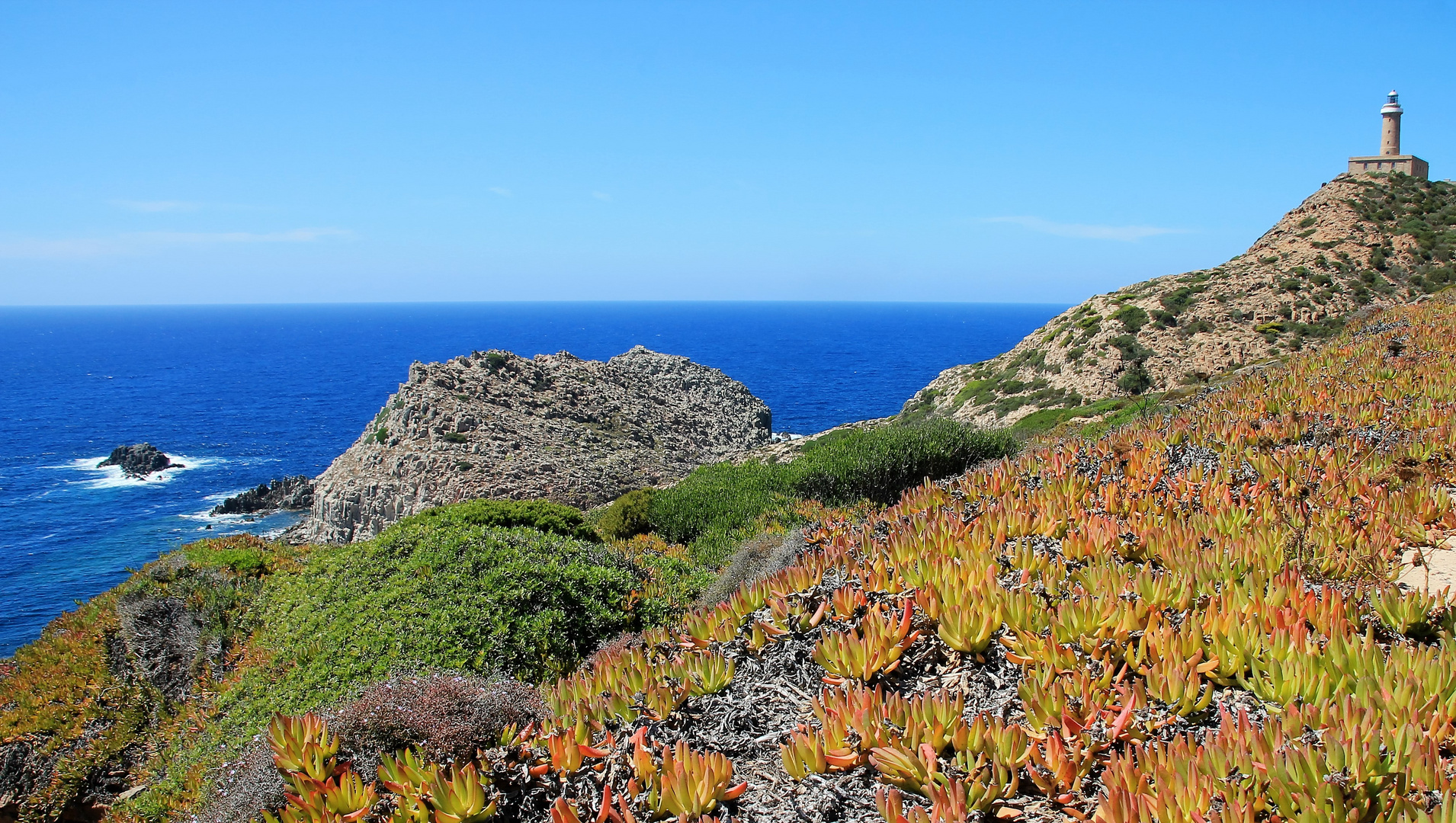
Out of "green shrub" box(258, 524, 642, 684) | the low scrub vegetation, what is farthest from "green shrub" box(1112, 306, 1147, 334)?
"green shrub" box(258, 524, 642, 684)

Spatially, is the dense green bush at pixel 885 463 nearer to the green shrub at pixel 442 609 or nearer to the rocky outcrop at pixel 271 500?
the green shrub at pixel 442 609

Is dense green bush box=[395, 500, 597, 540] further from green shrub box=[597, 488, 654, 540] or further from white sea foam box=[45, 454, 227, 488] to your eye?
white sea foam box=[45, 454, 227, 488]

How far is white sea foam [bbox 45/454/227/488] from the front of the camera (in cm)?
4816

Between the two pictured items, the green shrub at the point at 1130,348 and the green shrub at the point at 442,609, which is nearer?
the green shrub at the point at 442,609

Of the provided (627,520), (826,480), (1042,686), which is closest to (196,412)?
(627,520)

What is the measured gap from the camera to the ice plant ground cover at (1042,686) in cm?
268

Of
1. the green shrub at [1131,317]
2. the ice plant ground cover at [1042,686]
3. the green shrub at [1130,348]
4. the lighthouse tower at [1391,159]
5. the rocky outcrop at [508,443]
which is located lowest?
the rocky outcrop at [508,443]

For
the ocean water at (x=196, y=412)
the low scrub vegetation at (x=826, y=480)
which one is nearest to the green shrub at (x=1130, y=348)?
the low scrub vegetation at (x=826, y=480)

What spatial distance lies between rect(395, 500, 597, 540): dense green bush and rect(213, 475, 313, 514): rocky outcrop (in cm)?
3457

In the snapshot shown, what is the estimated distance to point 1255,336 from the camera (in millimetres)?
33188

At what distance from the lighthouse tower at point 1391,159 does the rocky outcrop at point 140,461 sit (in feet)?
253

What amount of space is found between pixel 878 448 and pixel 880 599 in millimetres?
11573

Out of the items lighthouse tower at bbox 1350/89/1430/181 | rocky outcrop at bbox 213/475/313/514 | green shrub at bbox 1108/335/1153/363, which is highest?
lighthouse tower at bbox 1350/89/1430/181

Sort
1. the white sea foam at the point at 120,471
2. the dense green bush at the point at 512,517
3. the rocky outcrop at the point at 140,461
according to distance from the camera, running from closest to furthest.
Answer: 1. the dense green bush at the point at 512,517
2. the white sea foam at the point at 120,471
3. the rocky outcrop at the point at 140,461
